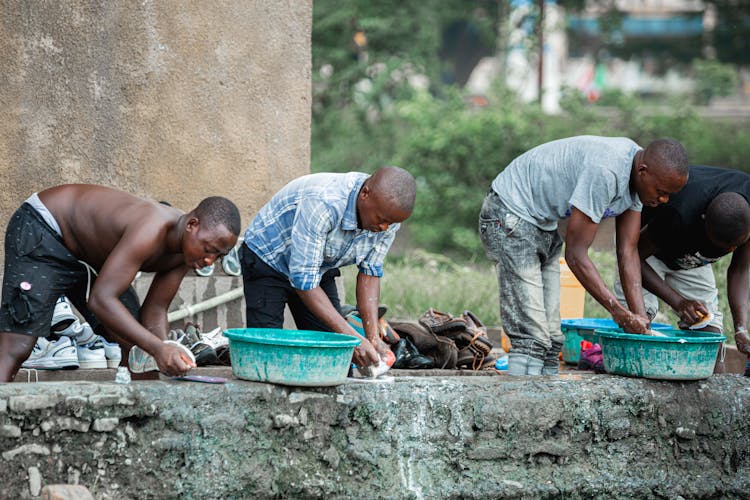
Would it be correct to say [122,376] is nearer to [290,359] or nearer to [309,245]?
[290,359]

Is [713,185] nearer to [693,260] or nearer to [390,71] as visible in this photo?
[693,260]

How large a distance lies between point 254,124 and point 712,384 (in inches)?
132

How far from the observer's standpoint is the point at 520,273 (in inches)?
203

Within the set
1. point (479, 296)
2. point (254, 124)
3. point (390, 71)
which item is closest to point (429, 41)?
point (390, 71)

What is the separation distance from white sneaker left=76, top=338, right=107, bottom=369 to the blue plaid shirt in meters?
1.16

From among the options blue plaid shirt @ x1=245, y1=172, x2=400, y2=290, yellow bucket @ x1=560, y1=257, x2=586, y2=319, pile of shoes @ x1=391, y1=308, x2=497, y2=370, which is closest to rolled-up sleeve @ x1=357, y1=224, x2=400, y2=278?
blue plaid shirt @ x1=245, y1=172, x2=400, y2=290

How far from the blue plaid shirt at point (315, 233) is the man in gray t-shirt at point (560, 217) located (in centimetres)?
74

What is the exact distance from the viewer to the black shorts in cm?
449

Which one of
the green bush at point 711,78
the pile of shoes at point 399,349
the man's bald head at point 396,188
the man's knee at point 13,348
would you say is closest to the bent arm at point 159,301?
the man's knee at point 13,348

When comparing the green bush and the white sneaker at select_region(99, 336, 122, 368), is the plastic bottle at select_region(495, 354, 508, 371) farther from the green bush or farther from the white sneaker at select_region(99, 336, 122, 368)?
the green bush

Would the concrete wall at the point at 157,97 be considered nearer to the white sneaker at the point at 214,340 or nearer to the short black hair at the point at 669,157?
the white sneaker at the point at 214,340

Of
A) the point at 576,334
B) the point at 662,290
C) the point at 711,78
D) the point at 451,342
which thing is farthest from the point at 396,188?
the point at 711,78

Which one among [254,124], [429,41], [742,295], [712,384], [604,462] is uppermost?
[429,41]

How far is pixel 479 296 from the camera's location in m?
8.31
